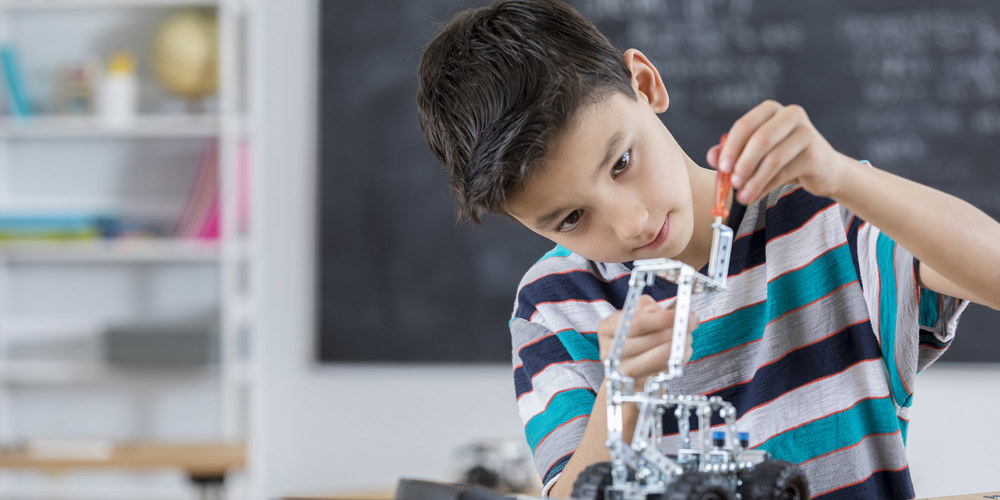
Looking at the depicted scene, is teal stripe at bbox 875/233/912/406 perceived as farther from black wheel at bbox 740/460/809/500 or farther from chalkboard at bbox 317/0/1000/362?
chalkboard at bbox 317/0/1000/362

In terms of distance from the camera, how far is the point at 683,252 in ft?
3.00

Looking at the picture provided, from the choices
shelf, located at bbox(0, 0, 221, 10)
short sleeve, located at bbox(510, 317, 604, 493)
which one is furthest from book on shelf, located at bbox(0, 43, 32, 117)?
short sleeve, located at bbox(510, 317, 604, 493)

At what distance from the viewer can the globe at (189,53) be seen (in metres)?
2.46

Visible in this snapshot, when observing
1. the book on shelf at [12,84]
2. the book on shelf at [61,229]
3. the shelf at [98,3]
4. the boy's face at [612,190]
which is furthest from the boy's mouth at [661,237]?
the book on shelf at [12,84]

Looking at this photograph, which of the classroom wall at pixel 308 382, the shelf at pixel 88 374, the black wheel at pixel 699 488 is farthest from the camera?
the classroom wall at pixel 308 382

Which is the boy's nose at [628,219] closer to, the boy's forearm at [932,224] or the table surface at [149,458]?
the boy's forearm at [932,224]

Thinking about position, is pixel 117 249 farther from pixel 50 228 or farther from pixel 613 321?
pixel 613 321

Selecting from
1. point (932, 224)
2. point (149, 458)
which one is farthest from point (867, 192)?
point (149, 458)

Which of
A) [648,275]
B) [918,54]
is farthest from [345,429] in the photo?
[648,275]

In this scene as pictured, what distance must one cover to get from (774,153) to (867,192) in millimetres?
91

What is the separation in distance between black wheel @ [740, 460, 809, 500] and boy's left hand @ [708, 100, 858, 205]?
193 millimetres

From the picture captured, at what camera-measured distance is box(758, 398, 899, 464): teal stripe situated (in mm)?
843

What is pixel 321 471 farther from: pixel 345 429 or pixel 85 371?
pixel 85 371

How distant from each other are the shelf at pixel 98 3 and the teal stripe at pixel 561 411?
190 cm
